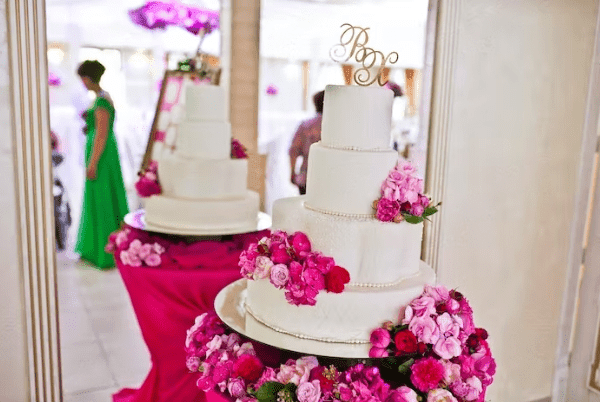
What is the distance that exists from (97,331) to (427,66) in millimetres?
2775

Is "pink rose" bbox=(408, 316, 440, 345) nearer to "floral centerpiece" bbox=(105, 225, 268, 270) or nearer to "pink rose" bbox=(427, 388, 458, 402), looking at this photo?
"pink rose" bbox=(427, 388, 458, 402)

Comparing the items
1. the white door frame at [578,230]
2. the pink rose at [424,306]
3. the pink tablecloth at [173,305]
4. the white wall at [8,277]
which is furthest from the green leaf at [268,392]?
the white door frame at [578,230]

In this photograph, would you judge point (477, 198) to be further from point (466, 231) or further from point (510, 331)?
point (510, 331)

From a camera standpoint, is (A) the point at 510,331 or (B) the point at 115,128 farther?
(B) the point at 115,128

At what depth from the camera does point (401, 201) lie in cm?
175

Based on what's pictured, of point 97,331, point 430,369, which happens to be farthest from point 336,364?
point 97,331

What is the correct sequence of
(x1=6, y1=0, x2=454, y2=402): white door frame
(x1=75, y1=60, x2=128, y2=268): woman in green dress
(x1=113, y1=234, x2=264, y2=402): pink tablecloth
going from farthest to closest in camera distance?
(x1=75, y1=60, x2=128, y2=268): woman in green dress → (x1=113, y1=234, x2=264, y2=402): pink tablecloth → (x1=6, y1=0, x2=454, y2=402): white door frame

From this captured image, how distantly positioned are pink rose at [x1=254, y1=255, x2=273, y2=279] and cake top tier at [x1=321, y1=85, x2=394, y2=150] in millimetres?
446

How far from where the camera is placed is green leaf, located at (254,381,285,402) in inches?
62.9

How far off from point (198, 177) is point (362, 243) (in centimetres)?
149

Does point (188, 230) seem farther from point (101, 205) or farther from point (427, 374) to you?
point (101, 205)

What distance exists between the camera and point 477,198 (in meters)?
2.89

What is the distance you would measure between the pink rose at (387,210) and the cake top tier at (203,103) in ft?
5.38

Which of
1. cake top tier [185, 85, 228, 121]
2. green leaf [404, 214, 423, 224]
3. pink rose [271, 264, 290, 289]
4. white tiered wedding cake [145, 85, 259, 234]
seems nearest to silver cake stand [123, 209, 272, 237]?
white tiered wedding cake [145, 85, 259, 234]
